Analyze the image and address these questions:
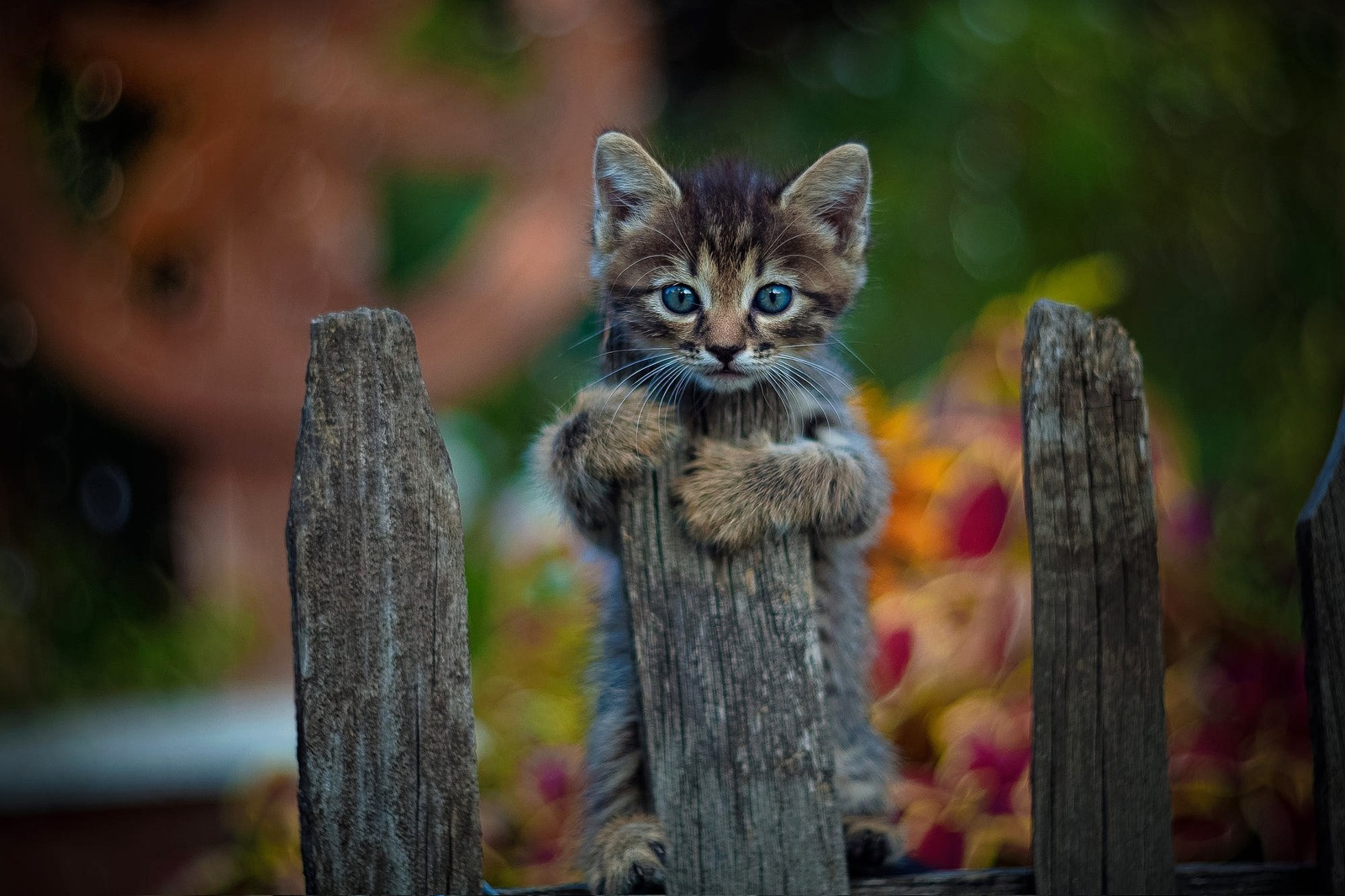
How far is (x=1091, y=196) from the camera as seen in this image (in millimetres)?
4621

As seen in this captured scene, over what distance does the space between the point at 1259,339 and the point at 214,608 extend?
4339 millimetres

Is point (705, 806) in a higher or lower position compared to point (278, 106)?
lower

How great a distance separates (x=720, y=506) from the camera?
159cm

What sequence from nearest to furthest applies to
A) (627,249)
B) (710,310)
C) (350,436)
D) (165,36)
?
(350,436) < (710,310) < (627,249) < (165,36)

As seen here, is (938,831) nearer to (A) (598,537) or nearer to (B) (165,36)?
(A) (598,537)

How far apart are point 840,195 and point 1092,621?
0.99m

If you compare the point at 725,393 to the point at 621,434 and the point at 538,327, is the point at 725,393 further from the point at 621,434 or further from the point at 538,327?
the point at 538,327

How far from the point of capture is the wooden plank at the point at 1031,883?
1541mm

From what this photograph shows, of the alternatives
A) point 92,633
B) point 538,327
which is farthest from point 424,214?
point 92,633

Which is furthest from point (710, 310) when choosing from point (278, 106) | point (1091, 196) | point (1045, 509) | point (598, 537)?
point (1091, 196)

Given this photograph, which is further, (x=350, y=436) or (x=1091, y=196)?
(x=1091, y=196)

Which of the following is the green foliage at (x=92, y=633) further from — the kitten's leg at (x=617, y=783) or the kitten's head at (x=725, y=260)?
the kitten's head at (x=725, y=260)

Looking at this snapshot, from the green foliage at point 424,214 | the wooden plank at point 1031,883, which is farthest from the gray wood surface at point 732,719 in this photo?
the green foliage at point 424,214

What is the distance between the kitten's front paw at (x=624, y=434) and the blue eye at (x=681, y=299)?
0.18m
